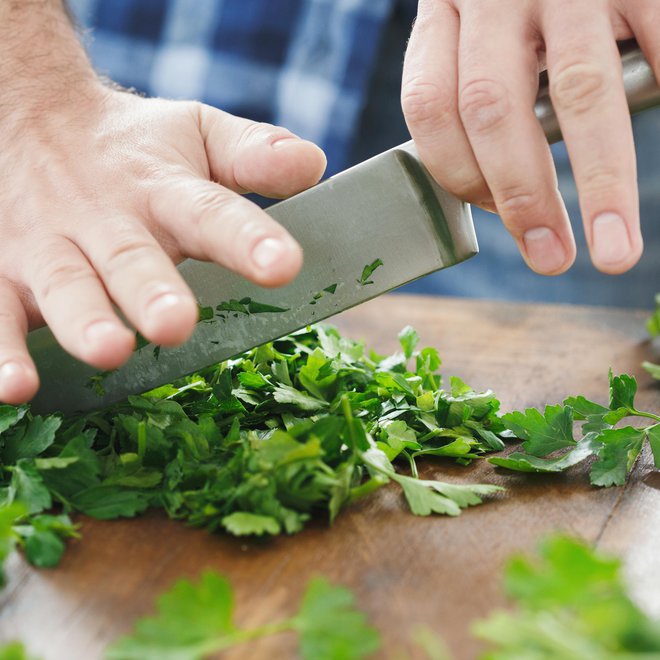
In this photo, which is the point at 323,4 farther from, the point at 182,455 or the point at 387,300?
the point at 182,455

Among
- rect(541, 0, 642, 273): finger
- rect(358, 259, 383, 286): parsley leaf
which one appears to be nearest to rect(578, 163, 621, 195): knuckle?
rect(541, 0, 642, 273): finger

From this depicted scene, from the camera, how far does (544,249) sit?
1236mm

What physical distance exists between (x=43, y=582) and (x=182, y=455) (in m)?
0.24

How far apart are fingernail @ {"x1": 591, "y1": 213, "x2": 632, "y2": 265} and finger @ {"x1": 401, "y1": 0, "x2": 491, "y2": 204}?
219 mm

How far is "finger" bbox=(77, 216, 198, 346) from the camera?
40.0 inches

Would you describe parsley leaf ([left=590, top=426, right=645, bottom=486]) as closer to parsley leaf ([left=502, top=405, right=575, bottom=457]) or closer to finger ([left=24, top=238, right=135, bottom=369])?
parsley leaf ([left=502, top=405, right=575, bottom=457])

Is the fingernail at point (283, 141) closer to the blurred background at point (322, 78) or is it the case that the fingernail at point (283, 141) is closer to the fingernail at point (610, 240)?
the fingernail at point (610, 240)

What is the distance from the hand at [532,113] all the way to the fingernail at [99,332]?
53cm

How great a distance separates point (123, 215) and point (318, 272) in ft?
1.04

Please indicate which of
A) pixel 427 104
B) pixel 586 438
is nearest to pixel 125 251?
pixel 427 104

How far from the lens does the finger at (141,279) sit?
40.0 inches

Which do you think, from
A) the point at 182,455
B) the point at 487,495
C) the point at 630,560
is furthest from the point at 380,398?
the point at 630,560

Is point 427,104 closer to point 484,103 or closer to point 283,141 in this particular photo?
point 484,103

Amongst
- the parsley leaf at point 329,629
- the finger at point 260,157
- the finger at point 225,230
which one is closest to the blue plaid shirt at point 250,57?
the finger at point 260,157
